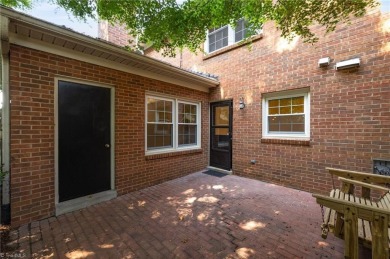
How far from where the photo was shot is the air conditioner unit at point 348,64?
3.62 meters

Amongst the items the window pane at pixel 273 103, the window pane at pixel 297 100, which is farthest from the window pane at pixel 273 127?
the window pane at pixel 297 100

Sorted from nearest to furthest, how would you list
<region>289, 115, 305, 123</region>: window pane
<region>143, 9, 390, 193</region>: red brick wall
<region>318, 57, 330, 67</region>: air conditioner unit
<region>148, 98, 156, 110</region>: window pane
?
1. <region>143, 9, 390, 193</region>: red brick wall
2. <region>318, 57, 330, 67</region>: air conditioner unit
3. <region>289, 115, 305, 123</region>: window pane
4. <region>148, 98, 156, 110</region>: window pane

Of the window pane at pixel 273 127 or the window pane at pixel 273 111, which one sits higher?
the window pane at pixel 273 111

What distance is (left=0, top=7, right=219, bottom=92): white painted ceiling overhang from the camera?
109 inches

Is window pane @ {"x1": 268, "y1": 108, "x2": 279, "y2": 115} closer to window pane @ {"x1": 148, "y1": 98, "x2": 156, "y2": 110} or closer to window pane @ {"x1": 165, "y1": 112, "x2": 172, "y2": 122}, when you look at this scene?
window pane @ {"x1": 165, "y1": 112, "x2": 172, "y2": 122}

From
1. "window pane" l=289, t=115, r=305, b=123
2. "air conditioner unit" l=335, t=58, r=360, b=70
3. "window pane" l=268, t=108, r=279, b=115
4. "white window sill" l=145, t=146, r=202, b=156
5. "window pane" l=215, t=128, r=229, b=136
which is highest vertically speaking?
"air conditioner unit" l=335, t=58, r=360, b=70

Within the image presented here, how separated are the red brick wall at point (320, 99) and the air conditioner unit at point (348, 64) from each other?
10cm

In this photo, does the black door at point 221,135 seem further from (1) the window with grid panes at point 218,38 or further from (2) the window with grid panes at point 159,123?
(1) the window with grid panes at point 218,38

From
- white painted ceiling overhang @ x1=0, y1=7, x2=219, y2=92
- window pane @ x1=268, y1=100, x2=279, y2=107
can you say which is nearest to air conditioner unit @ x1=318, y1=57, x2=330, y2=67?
window pane @ x1=268, y1=100, x2=279, y2=107

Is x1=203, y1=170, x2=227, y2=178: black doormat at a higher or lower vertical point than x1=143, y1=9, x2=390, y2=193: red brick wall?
lower

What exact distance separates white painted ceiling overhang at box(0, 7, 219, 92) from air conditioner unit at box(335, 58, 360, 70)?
3.37 metres

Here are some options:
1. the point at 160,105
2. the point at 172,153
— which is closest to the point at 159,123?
the point at 160,105

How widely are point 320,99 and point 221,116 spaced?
2.86 metres

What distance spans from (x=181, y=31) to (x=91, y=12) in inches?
64.3
